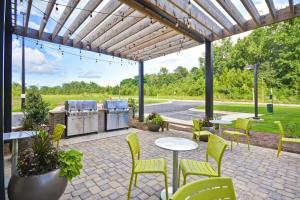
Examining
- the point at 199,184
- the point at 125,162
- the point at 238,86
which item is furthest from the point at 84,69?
the point at 238,86

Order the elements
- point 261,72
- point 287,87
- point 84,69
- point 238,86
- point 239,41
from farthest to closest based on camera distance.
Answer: point 239,41, point 238,86, point 261,72, point 287,87, point 84,69

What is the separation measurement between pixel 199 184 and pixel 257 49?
23.6 metres

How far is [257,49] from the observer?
66.2ft

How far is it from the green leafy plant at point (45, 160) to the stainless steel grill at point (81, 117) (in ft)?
11.5

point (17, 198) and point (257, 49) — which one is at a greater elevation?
point (257, 49)

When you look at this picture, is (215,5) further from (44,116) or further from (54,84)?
(54,84)

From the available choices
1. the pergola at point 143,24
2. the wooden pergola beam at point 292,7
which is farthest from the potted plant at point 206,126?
the wooden pergola beam at point 292,7

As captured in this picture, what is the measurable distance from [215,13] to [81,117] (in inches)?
191

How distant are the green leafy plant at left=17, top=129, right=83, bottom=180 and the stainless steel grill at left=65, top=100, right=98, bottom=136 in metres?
3.50

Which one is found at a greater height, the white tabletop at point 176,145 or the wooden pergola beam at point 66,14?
the wooden pergola beam at point 66,14

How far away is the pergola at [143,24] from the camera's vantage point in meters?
3.27

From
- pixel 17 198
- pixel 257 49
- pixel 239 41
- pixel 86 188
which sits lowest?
pixel 86 188

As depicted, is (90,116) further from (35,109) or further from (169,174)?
(169,174)

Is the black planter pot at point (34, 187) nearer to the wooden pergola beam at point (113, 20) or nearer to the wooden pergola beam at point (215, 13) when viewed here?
the wooden pergola beam at point (113, 20)
